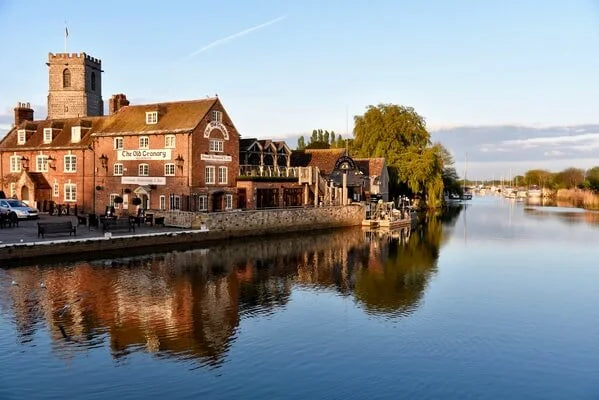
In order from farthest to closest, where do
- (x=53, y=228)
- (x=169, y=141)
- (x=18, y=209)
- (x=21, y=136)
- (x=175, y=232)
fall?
(x=21, y=136) → (x=169, y=141) → (x=18, y=209) → (x=175, y=232) → (x=53, y=228)

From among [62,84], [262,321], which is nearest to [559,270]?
[262,321]

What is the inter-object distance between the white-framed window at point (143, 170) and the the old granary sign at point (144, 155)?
1.73 feet

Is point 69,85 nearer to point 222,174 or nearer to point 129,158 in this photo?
point 129,158

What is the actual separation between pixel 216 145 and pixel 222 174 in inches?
90.0

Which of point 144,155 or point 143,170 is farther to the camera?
point 143,170

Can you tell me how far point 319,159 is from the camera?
5838 cm

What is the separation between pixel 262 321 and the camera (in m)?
16.8

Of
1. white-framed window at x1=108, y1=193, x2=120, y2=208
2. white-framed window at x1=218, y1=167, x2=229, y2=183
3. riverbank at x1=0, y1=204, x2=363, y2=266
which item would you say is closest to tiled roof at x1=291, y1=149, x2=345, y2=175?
riverbank at x1=0, y1=204, x2=363, y2=266

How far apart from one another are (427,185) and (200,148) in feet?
132

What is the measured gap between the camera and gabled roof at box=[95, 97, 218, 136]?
38562 millimetres

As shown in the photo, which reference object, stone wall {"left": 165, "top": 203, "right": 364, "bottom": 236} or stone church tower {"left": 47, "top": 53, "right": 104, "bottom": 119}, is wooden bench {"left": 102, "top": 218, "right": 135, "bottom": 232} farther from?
stone church tower {"left": 47, "top": 53, "right": 104, "bottom": 119}

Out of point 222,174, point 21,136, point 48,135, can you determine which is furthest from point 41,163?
point 222,174

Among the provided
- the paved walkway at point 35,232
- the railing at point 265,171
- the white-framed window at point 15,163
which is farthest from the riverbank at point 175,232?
the white-framed window at point 15,163

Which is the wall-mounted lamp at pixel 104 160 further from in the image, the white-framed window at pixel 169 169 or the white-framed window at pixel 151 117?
the white-framed window at pixel 169 169
